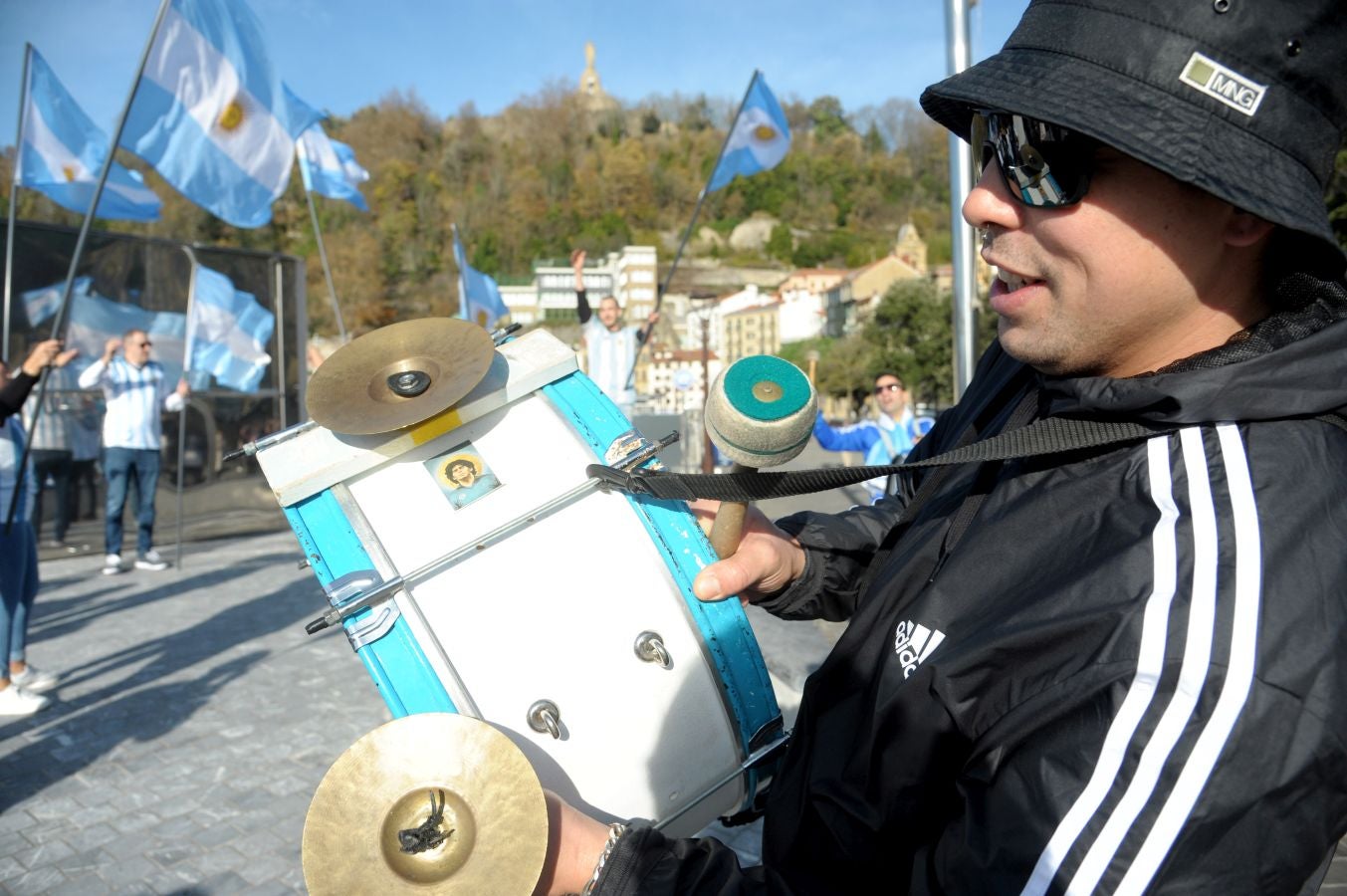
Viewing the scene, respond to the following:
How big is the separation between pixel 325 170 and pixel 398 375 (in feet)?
38.3

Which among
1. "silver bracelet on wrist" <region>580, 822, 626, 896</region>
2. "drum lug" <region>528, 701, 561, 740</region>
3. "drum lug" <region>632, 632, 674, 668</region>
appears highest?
"drum lug" <region>632, 632, 674, 668</region>

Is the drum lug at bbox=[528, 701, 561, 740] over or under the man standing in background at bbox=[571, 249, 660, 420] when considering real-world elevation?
under

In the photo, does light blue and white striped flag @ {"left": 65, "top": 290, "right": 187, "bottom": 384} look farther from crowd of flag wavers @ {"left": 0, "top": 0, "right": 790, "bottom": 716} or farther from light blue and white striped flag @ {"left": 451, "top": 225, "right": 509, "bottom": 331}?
light blue and white striped flag @ {"left": 451, "top": 225, "right": 509, "bottom": 331}

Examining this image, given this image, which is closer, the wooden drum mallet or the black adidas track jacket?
the black adidas track jacket

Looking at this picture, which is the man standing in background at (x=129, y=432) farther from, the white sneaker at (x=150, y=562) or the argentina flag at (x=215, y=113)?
the argentina flag at (x=215, y=113)

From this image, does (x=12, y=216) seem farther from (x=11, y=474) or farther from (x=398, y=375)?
(x=398, y=375)

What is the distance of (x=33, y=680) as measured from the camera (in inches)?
212

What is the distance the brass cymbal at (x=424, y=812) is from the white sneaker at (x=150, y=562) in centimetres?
892

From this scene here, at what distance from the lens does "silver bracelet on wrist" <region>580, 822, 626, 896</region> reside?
1156 millimetres

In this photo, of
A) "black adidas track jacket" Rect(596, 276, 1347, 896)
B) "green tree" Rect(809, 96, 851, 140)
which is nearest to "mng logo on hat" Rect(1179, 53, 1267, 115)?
"black adidas track jacket" Rect(596, 276, 1347, 896)

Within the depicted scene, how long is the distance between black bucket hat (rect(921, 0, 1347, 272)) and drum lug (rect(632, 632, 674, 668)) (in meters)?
1.09

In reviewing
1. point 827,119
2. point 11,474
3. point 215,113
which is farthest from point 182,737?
point 827,119

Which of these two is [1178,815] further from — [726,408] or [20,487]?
[20,487]

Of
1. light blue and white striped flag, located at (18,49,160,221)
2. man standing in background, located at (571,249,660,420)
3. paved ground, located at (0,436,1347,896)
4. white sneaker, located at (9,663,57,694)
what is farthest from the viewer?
man standing in background, located at (571,249,660,420)
